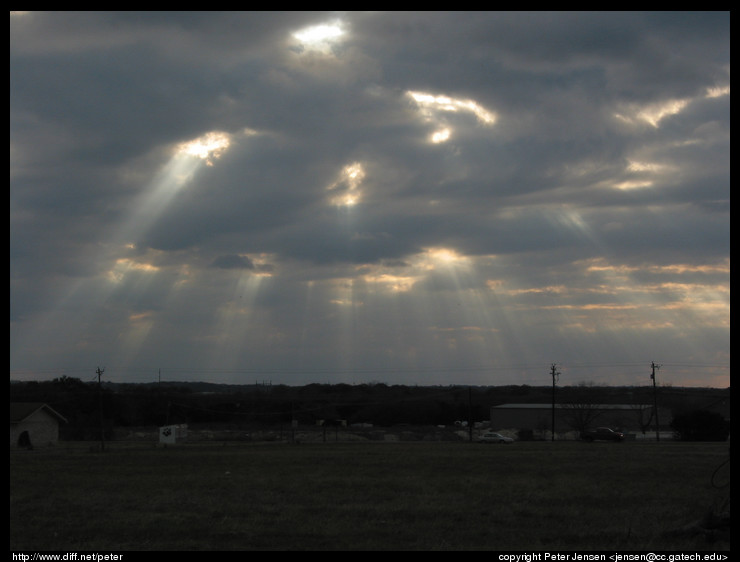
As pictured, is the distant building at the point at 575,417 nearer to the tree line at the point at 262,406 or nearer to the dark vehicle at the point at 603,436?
the tree line at the point at 262,406

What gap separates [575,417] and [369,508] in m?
77.3

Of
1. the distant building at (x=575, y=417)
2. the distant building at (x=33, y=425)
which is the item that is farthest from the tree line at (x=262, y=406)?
the distant building at (x=33, y=425)

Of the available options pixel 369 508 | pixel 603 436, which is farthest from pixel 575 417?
pixel 369 508

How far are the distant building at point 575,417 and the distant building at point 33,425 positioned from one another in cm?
5512

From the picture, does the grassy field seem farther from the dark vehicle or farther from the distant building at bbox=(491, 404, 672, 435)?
the distant building at bbox=(491, 404, 672, 435)

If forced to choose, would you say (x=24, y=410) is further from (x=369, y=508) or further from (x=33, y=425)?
(x=369, y=508)

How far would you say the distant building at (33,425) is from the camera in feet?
210

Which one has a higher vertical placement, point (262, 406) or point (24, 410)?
point (24, 410)

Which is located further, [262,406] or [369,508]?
[262,406]

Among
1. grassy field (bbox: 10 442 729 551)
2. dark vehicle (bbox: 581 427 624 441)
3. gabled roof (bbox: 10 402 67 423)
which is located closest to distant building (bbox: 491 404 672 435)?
dark vehicle (bbox: 581 427 624 441)

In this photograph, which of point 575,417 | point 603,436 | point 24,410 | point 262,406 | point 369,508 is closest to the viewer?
point 369,508

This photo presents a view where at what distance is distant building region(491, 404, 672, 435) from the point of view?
92000 mm

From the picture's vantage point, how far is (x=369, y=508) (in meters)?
18.1
